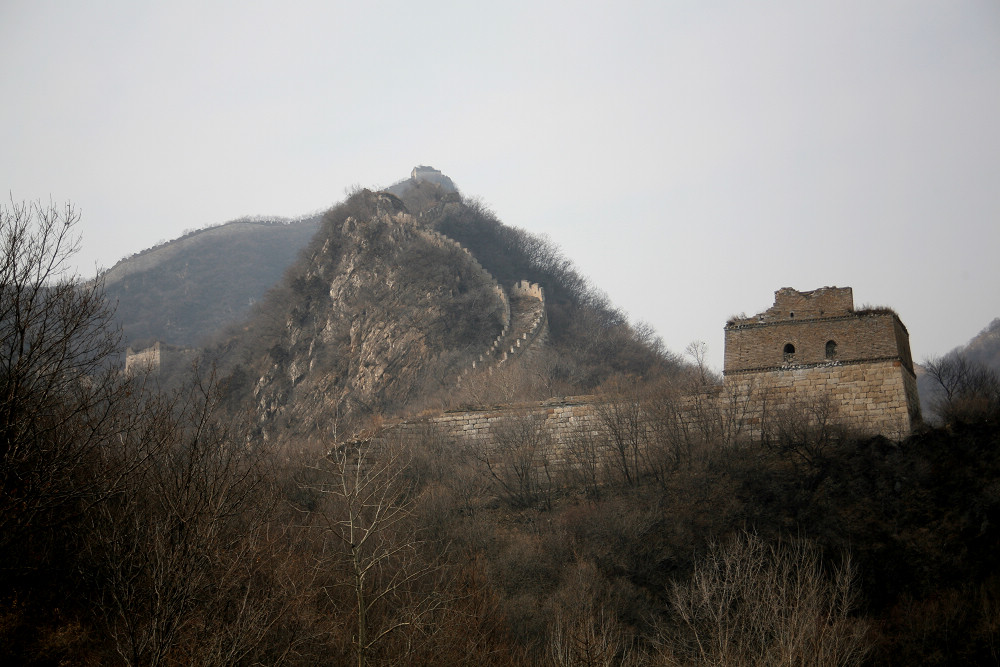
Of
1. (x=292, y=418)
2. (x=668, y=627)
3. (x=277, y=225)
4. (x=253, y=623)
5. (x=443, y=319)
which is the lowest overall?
(x=668, y=627)

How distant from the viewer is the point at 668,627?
1819 cm

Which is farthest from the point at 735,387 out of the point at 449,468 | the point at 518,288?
the point at 518,288

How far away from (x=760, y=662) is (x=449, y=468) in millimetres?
13801

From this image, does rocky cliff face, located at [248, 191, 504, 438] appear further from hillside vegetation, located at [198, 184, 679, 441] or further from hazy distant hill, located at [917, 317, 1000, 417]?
hazy distant hill, located at [917, 317, 1000, 417]

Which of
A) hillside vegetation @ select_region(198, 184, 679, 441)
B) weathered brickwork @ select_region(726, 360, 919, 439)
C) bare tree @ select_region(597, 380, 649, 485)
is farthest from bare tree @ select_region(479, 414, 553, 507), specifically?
hillside vegetation @ select_region(198, 184, 679, 441)

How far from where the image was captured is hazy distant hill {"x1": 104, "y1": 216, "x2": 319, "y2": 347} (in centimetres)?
7950

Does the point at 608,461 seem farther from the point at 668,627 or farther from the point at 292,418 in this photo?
the point at 292,418

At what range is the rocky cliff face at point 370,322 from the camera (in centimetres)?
4256

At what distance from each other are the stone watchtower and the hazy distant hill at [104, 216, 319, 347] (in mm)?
57150

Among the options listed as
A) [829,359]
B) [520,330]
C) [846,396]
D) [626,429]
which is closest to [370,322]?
[520,330]

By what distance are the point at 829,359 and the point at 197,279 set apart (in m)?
73.5

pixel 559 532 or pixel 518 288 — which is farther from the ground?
pixel 518 288

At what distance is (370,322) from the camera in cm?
4581

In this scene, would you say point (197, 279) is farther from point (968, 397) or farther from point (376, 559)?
point (376, 559)
